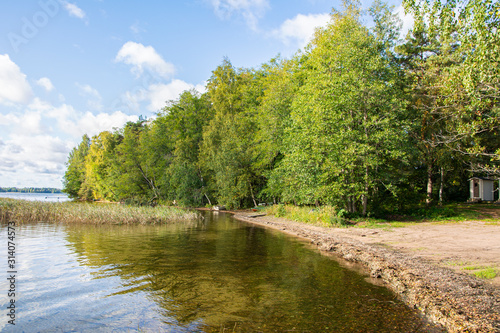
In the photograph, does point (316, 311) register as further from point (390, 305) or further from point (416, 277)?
point (416, 277)

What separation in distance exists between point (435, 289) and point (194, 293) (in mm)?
6298

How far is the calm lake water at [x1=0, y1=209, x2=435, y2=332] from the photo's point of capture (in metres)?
6.29

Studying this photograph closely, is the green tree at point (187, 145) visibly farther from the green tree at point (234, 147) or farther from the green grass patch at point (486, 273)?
the green grass patch at point (486, 273)

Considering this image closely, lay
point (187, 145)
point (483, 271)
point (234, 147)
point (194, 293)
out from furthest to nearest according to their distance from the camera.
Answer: point (187, 145), point (234, 147), point (483, 271), point (194, 293)

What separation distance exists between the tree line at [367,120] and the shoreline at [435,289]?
624 cm

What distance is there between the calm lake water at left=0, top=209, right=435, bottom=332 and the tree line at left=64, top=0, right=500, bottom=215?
8.19m

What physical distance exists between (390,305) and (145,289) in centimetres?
661

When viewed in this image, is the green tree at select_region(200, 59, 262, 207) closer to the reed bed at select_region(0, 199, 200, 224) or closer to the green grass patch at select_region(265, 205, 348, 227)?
the green grass patch at select_region(265, 205, 348, 227)

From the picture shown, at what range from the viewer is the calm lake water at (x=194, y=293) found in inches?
248

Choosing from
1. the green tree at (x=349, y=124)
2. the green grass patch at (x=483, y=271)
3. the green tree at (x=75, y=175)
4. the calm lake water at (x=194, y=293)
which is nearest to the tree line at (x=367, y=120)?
the green tree at (x=349, y=124)

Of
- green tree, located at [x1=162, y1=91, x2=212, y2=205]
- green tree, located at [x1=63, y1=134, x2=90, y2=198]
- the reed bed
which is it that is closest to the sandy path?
the reed bed

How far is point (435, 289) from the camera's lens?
24.5 feet

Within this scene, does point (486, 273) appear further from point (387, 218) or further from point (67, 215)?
point (67, 215)

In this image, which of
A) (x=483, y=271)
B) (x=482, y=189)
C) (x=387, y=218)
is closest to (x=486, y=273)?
(x=483, y=271)
